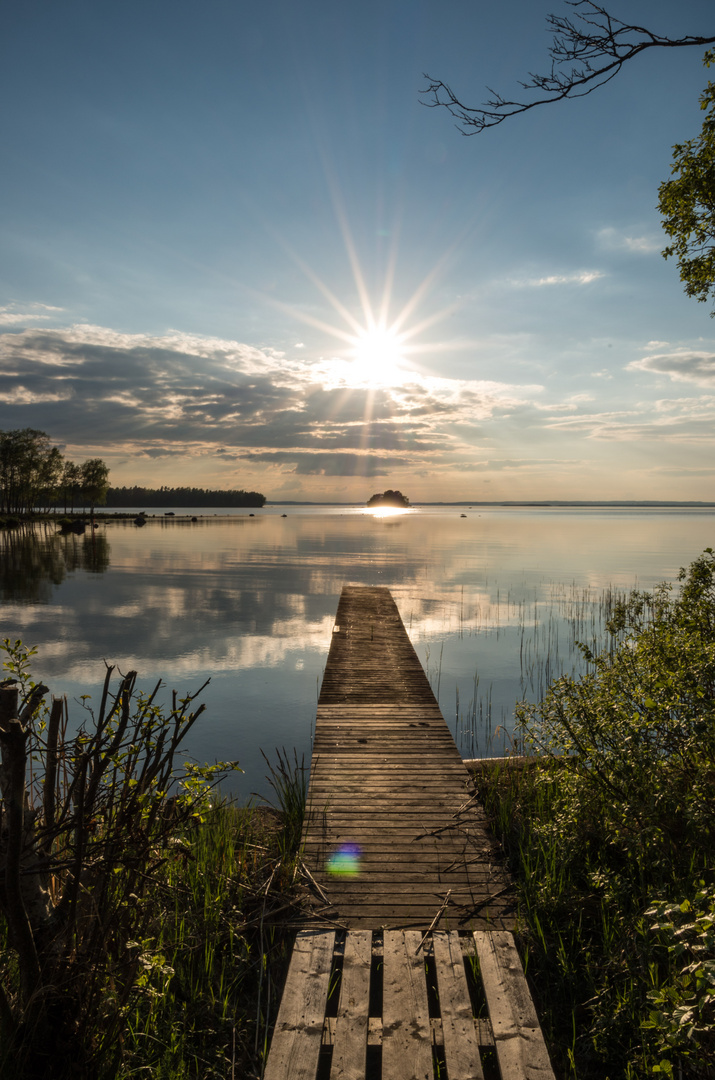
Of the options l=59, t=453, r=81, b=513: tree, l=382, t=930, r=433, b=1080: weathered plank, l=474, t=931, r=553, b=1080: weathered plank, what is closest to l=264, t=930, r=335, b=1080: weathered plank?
l=382, t=930, r=433, b=1080: weathered plank

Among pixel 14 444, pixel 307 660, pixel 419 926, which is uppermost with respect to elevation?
pixel 14 444

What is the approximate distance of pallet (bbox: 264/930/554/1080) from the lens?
2.99m

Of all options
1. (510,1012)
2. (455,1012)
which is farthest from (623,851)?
(455,1012)

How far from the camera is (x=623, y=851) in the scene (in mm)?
4613

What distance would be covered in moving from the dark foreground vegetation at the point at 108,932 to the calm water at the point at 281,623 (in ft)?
13.7

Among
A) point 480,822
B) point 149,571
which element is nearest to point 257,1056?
point 480,822

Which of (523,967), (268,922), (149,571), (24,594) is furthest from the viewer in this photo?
(149,571)

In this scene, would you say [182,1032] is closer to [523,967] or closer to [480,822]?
[523,967]

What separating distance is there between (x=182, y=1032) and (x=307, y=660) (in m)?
11.4

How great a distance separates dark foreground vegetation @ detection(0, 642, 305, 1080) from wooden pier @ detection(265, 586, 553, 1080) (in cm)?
42

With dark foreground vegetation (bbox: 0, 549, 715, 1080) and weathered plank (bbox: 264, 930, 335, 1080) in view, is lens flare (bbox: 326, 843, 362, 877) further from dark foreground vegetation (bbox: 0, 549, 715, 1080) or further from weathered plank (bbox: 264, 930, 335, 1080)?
weathered plank (bbox: 264, 930, 335, 1080)

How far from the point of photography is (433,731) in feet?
26.7

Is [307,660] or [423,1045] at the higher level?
[423,1045]

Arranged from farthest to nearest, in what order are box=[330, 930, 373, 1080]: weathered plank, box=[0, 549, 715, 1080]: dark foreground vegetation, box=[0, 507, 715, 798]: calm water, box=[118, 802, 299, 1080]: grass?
box=[0, 507, 715, 798]: calm water < box=[118, 802, 299, 1080]: grass < box=[330, 930, 373, 1080]: weathered plank < box=[0, 549, 715, 1080]: dark foreground vegetation
